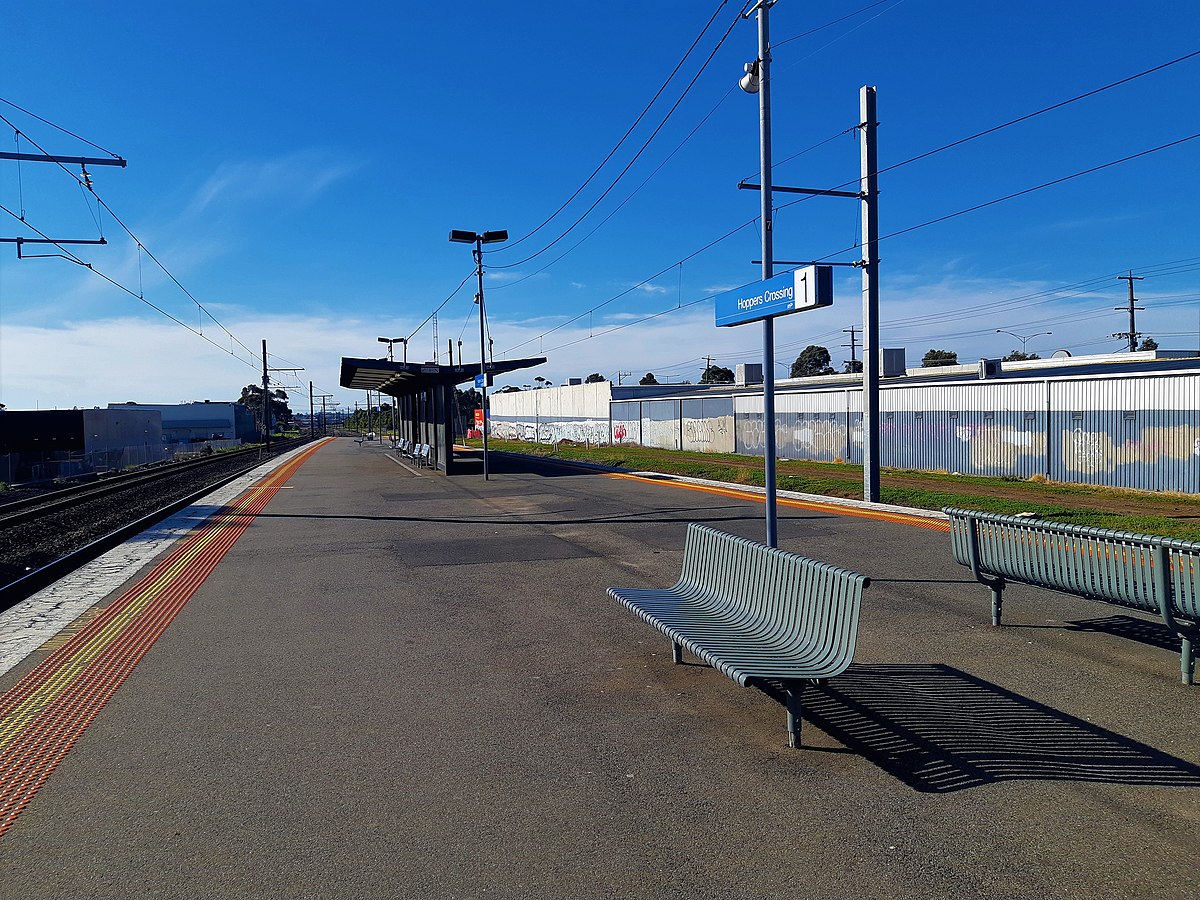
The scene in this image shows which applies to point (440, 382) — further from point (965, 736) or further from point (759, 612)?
point (965, 736)

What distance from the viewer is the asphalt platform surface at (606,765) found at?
3.35 m

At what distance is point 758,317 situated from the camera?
8.06 metres

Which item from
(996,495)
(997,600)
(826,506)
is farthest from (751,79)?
(996,495)

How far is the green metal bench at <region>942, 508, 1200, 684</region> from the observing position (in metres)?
5.32

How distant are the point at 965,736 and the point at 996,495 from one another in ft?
44.4

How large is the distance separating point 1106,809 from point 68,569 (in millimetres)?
11374

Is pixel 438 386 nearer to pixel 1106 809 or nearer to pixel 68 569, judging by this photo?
pixel 68 569

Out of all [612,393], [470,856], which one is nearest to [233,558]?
[470,856]

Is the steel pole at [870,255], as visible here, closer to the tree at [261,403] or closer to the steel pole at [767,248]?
the steel pole at [767,248]

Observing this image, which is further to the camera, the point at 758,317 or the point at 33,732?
the point at 758,317

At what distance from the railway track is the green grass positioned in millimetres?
13082

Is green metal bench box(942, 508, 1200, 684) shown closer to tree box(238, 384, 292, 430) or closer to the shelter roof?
the shelter roof

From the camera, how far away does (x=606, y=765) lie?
435 cm

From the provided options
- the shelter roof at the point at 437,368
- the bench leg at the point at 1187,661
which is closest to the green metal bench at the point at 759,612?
the bench leg at the point at 1187,661
